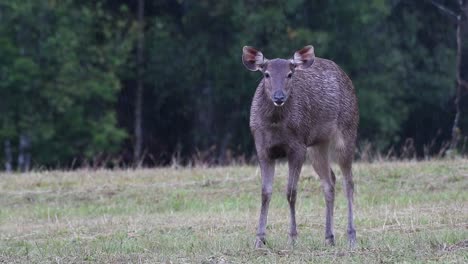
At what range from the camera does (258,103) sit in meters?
13.0

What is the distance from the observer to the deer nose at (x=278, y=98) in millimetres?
12562

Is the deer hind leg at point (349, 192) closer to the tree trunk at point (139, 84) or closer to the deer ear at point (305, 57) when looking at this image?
the deer ear at point (305, 57)

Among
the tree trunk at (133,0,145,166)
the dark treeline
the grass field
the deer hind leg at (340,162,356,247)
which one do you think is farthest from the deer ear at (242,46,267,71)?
the tree trunk at (133,0,145,166)

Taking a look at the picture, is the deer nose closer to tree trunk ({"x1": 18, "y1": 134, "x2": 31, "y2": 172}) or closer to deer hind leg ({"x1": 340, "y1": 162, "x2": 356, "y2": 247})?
deer hind leg ({"x1": 340, "y1": 162, "x2": 356, "y2": 247})

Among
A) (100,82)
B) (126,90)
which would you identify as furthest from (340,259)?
(126,90)

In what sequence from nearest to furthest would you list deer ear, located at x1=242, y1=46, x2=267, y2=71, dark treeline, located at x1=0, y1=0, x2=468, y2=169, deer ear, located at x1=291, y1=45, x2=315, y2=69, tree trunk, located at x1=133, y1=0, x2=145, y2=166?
deer ear, located at x1=242, y1=46, x2=267, y2=71, deer ear, located at x1=291, y1=45, x2=315, y2=69, dark treeline, located at x1=0, y1=0, x2=468, y2=169, tree trunk, located at x1=133, y1=0, x2=145, y2=166

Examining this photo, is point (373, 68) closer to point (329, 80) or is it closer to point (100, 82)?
point (100, 82)


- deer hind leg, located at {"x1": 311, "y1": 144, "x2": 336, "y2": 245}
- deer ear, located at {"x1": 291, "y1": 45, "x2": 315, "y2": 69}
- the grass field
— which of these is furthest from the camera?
deer hind leg, located at {"x1": 311, "y1": 144, "x2": 336, "y2": 245}

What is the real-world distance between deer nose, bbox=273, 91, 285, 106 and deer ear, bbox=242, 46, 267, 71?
654 millimetres

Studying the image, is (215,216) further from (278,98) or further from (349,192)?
(278,98)

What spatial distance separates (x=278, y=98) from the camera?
41.3ft

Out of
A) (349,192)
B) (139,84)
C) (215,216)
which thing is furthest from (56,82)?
(349,192)

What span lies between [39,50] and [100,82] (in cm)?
233

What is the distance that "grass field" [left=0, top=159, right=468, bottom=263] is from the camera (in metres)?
11.7
